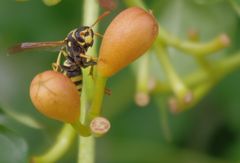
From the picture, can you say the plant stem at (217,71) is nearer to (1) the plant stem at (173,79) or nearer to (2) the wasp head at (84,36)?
(1) the plant stem at (173,79)

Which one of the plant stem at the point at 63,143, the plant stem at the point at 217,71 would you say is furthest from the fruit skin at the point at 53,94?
the plant stem at the point at 217,71

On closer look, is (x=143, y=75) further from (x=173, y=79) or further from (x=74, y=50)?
(x=74, y=50)

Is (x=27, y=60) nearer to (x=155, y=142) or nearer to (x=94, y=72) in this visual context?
(x=155, y=142)

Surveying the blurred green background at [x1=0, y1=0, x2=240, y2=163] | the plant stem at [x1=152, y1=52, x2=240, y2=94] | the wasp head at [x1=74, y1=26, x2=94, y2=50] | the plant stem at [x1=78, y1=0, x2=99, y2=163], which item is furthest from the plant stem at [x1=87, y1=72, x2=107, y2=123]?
the blurred green background at [x1=0, y1=0, x2=240, y2=163]

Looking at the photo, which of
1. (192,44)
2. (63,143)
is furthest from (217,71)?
(63,143)

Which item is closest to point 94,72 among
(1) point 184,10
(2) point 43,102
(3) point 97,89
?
(3) point 97,89

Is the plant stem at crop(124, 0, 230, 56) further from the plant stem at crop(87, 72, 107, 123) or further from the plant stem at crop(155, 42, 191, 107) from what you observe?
the plant stem at crop(87, 72, 107, 123)
